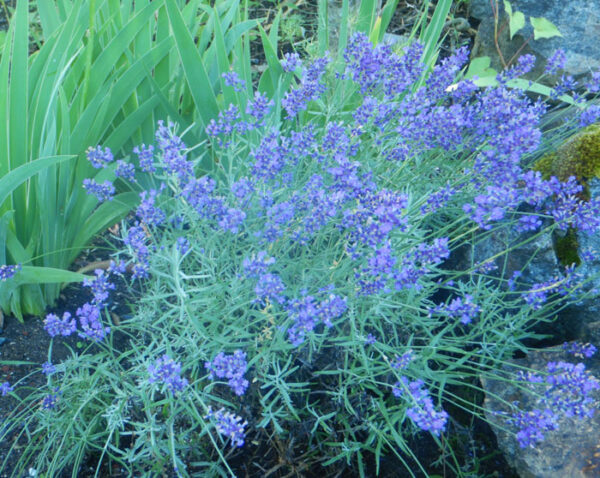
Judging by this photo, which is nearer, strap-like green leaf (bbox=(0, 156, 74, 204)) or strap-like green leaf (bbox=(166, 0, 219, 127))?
strap-like green leaf (bbox=(0, 156, 74, 204))

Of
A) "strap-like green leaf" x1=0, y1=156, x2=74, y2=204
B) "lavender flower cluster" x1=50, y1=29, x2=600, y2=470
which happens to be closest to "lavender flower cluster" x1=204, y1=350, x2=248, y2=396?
"lavender flower cluster" x1=50, y1=29, x2=600, y2=470

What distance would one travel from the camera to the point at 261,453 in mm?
1940

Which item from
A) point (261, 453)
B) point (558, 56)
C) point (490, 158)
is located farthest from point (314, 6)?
point (261, 453)

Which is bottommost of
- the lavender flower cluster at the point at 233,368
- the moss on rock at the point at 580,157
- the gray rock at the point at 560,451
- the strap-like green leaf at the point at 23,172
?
the gray rock at the point at 560,451

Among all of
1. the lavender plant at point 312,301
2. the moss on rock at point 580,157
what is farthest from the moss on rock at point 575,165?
the lavender plant at point 312,301

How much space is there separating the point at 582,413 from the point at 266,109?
4.14 ft

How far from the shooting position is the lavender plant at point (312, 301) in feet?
5.00

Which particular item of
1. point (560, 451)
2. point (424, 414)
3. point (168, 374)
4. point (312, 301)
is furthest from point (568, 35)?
point (168, 374)

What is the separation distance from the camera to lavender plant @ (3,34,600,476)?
152cm

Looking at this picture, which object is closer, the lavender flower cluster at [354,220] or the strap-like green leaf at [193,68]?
the lavender flower cluster at [354,220]

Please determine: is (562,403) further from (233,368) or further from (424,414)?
(233,368)

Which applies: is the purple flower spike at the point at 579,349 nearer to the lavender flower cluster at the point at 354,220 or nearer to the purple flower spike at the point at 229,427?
the lavender flower cluster at the point at 354,220

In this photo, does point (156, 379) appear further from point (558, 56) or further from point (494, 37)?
point (494, 37)

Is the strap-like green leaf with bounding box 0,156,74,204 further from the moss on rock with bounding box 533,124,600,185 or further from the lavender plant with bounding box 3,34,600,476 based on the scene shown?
the moss on rock with bounding box 533,124,600,185
